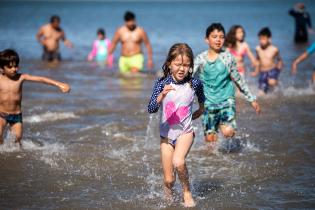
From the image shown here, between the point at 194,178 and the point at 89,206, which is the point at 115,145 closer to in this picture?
the point at 194,178

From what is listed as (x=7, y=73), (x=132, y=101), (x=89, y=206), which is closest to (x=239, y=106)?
(x=132, y=101)

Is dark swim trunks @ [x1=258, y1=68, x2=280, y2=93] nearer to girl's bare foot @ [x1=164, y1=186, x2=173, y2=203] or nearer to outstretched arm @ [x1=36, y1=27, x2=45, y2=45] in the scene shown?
girl's bare foot @ [x1=164, y1=186, x2=173, y2=203]

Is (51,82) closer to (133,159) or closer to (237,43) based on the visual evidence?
(133,159)

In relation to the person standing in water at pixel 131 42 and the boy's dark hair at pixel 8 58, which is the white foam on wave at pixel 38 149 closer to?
the boy's dark hair at pixel 8 58

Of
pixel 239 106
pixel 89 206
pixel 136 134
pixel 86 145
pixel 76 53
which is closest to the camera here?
pixel 89 206

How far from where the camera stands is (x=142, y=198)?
5.68 meters

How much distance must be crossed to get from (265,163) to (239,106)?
3.66 meters

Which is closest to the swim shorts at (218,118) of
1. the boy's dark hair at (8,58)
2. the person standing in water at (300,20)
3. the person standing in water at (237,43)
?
the boy's dark hair at (8,58)

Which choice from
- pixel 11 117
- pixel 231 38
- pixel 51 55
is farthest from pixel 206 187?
pixel 51 55

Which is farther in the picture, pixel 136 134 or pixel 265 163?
pixel 136 134

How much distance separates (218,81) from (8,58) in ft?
8.38

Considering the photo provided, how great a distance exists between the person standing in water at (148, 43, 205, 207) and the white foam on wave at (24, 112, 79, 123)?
449cm

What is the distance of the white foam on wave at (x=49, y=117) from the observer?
30.8ft

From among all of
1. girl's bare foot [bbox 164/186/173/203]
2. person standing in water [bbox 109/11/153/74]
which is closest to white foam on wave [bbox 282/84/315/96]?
person standing in water [bbox 109/11/153/74]
